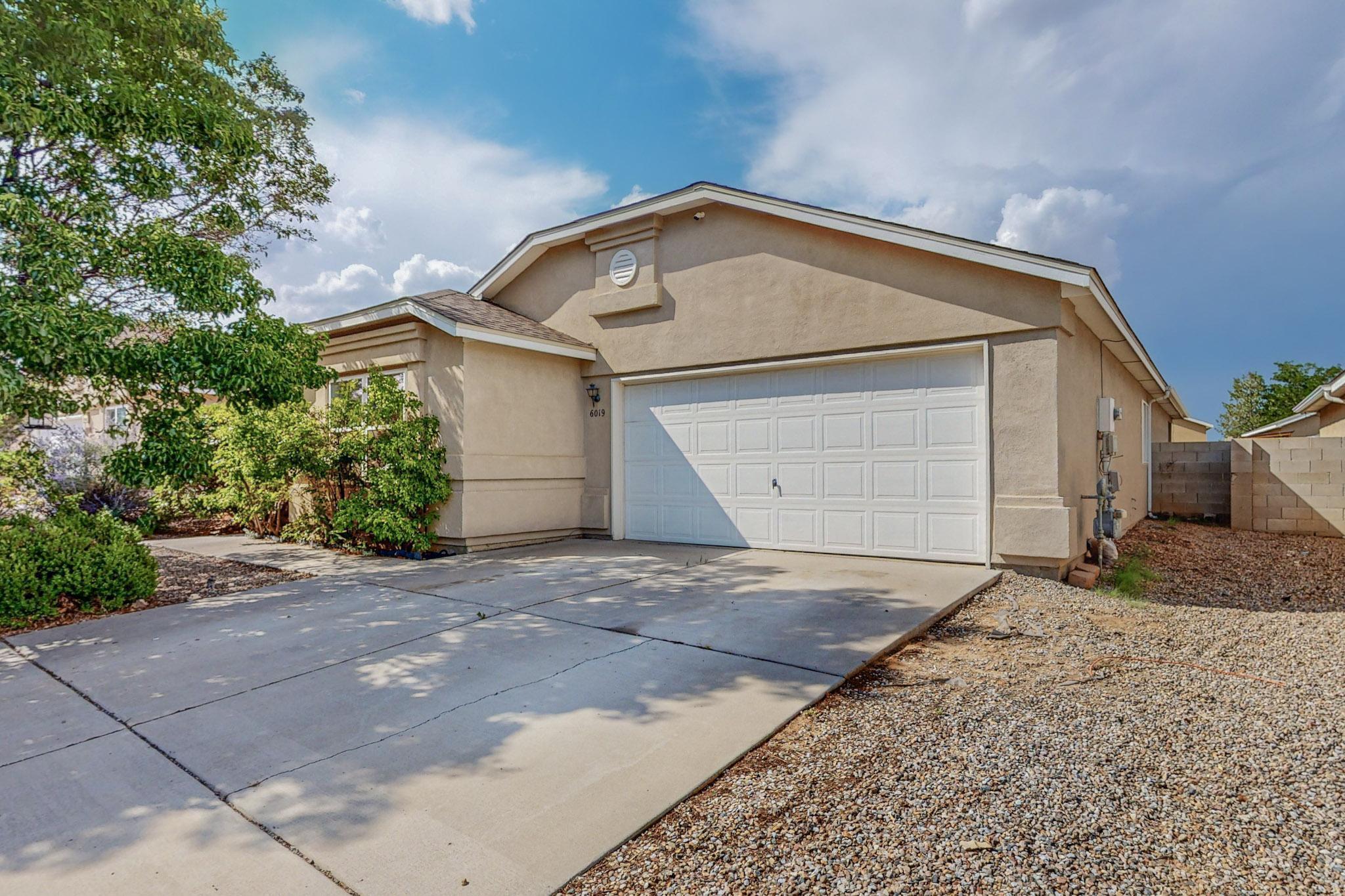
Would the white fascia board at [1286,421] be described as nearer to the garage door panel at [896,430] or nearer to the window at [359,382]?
the garage door panel at [896,430]

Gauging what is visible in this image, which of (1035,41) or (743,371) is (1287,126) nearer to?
(1035,41)

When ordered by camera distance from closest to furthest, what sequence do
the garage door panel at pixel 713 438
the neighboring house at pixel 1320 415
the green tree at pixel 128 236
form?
the green tree at pixel 128 236 → the garage door panel at pixel 713 438 → the neighboring house at pixel 1320 415

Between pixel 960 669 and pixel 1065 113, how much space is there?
1067 cm

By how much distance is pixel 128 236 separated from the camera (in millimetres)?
6059

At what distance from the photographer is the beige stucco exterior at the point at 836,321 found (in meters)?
7.00

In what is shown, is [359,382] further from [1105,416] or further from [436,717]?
[1105,416]

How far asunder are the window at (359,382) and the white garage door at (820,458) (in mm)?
3391

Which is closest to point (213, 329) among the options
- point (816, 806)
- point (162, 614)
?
point (162, 614)

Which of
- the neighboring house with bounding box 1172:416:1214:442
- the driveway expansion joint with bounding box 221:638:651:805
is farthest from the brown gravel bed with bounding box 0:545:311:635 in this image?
the neighboring house with bounding box 1172:416:1214:442

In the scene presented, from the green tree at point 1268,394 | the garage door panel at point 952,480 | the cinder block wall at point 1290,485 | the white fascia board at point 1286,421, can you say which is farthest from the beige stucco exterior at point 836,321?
the green tree at point 1268,394

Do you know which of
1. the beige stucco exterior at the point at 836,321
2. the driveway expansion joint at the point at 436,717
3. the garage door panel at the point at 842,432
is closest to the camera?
the driveway expansion joint at the point at 436,717

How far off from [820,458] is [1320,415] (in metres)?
17.4

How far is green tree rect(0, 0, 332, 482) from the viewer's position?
5.38m

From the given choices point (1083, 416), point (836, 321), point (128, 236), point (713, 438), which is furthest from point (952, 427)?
point (128, 236)
